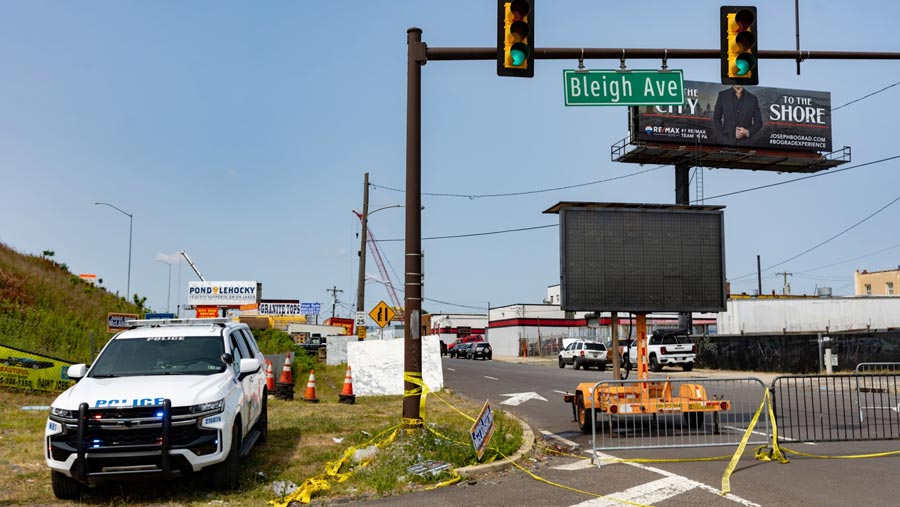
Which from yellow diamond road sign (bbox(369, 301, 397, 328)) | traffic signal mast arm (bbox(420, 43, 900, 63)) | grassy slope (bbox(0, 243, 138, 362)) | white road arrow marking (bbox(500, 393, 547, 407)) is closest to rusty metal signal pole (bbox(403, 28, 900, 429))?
traffic signal mast arm (bbox(420, 43, 900, 63))

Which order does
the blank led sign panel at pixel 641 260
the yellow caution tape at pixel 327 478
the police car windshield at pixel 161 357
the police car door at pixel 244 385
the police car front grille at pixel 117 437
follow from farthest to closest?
the blank led sign panel at pixel 641 260
the police car door at pixel 244 385
the police car windshield at pixel 161 357
the yellow caution tape at pixel 327 478
the police car front grille at pixel 117 437

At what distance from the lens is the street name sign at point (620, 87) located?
11.2 meters

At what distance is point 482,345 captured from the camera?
5772 cm

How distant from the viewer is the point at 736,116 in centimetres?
4800

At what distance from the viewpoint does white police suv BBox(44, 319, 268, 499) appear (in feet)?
24.9

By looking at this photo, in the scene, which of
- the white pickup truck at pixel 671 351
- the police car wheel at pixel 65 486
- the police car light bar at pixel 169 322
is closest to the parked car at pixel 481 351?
the white pickup truck at pixel 671 351

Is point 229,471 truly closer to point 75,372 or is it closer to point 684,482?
point 75,372

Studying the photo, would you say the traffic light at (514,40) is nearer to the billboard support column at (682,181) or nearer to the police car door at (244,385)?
the police car door at (244,385)

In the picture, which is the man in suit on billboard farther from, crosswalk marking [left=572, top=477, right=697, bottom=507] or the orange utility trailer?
crosswalk marking [left=572, top=477, right=697, bottom=507]


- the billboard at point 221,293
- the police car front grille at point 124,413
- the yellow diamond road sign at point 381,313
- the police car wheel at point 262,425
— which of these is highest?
the billboard at point 221,293

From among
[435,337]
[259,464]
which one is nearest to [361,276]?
[435,337]

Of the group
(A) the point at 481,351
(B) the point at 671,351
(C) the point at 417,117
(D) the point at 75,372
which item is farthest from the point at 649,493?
(A) the point at 481,351

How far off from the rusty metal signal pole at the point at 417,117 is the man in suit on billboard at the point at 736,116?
124ft

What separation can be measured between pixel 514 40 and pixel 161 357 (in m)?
6.24
